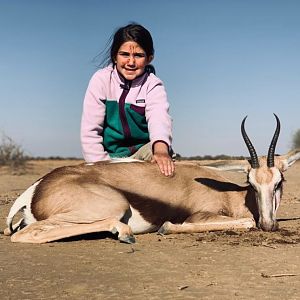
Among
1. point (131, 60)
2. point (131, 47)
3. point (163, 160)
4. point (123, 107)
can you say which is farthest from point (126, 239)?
point (131, 47)

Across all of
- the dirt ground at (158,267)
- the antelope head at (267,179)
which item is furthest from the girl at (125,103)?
the dirt ground at (158,267)

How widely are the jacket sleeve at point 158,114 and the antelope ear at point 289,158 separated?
53.9 inches

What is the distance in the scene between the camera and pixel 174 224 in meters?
6.20

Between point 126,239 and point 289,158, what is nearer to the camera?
point 126,239

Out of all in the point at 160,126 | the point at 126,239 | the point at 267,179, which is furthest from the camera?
the point at 160,126

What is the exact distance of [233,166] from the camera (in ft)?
22.4

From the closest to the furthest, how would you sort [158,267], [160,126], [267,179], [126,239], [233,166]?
1. [158,267]
2. [126,239]
3. [267,179]
4. [233,166]
5. [160,126]

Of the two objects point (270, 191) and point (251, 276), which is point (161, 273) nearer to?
point (251, 276)

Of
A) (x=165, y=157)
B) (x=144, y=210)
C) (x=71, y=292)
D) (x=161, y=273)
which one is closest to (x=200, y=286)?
(x=161, y=273)

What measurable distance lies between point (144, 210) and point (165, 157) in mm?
759

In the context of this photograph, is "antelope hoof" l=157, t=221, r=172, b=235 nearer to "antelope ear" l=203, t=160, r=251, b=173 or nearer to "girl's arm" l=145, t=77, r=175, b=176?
"girl's arm" l=145, t=77, r=175, b=176

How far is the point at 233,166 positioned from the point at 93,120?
191 cm

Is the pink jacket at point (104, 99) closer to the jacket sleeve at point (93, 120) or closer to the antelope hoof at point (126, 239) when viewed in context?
the jacket sleeve at point (93, 120)

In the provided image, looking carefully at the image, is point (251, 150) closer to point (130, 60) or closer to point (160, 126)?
point (160, 126)
